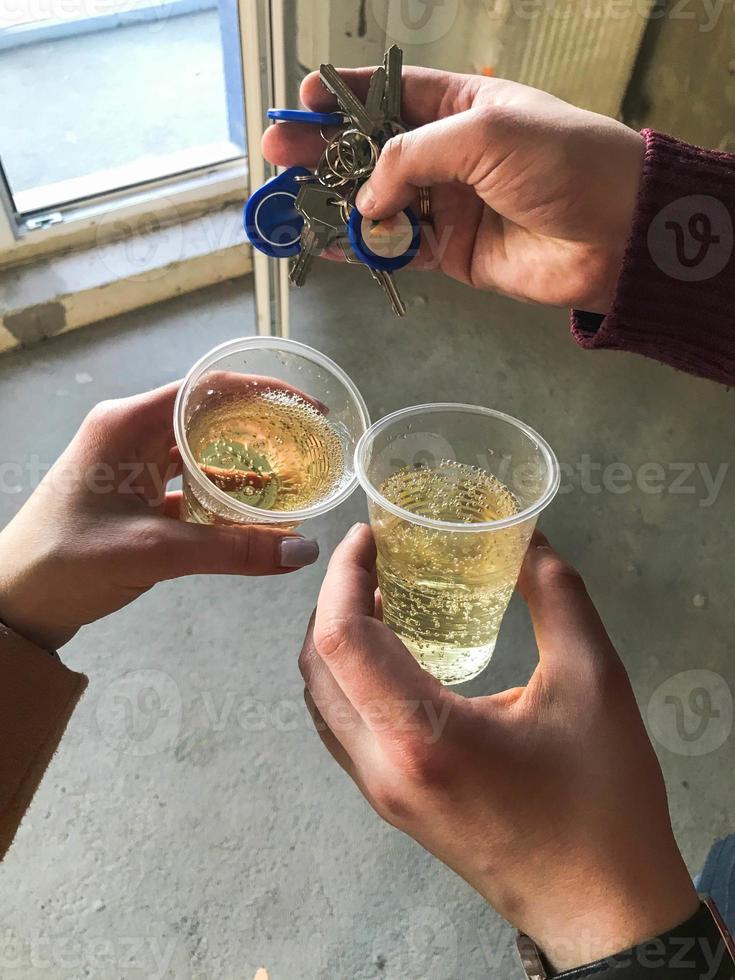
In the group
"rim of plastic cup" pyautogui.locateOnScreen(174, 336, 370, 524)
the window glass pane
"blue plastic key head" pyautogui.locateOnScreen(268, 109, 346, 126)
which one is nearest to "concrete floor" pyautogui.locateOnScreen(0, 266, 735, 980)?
the window glass pane

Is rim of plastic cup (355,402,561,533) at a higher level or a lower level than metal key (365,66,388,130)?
lower

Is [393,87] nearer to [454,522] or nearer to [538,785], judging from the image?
[454,522]

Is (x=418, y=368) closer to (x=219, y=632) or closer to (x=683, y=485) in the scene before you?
(x=683, y=485)

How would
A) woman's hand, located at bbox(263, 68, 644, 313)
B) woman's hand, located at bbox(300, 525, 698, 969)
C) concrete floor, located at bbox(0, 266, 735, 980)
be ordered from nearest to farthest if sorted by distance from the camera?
woman's hand, located at bbox(300, 525, 698, 969) < woman's hand, located at bbox(263, 68, 644, 313) < concrete floor, located at bbox(0, 266, 735, 980)

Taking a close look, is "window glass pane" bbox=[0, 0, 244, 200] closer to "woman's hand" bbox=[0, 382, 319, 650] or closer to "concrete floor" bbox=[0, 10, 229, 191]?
"concrete floor" bbox=[0, 10, 229, 191]

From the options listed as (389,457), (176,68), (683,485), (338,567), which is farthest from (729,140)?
(176,68)

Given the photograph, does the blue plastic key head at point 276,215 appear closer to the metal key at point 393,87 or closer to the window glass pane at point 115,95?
the metal key at point 393,87
